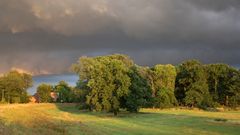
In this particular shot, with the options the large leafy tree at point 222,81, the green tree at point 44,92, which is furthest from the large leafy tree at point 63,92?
the large leafy tree at point 222,81

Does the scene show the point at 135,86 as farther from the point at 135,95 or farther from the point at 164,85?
the point at 164,85

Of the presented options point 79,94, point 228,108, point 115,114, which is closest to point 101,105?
point 115,114

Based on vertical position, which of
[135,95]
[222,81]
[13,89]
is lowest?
[135,95]

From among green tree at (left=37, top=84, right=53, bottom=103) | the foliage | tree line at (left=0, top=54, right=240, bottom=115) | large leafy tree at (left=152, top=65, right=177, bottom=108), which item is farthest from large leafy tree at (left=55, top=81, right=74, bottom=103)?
large leafy tree at (left=152, top=65, right=177, bottom=108)

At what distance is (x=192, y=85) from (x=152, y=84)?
11.0m

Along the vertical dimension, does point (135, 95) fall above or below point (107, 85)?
below

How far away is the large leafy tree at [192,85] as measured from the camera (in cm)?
11531

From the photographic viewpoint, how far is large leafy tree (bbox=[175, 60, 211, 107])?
115312 millimetres

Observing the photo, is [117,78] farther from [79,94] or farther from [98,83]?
[79,94]

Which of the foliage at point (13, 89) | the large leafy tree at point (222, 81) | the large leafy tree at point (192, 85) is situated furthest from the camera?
the foliage at point (13, 89)

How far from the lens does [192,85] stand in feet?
385

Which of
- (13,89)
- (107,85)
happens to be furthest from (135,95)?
(13,89)

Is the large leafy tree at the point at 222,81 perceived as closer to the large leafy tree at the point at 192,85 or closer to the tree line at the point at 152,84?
the tree line at the point at 152,84

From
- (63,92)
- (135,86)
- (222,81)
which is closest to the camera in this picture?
(135,86)
